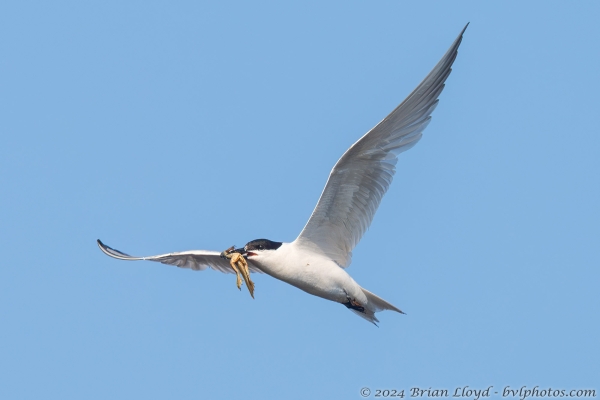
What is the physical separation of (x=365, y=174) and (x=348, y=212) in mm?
703

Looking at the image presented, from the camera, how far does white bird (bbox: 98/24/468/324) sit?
1332 centimetres

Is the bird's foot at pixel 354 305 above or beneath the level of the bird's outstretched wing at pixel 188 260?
beneath

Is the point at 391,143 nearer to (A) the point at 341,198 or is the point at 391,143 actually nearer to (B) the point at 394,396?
(A) the point at 341,198

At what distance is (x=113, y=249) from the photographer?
17.2m

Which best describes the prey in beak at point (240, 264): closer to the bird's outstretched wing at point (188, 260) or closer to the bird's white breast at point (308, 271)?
the bird's white breast at point (308, 271)

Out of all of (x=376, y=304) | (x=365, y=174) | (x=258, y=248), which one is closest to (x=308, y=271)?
(x=258, y=248)

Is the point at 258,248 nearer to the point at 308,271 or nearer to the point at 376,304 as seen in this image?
the point at 308,271

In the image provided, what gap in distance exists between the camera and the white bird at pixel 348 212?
1332cm

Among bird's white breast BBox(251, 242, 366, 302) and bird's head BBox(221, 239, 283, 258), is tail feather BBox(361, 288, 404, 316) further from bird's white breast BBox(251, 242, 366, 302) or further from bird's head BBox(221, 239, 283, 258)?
Answer: bird's head BBox(221, 239, 283, 258)

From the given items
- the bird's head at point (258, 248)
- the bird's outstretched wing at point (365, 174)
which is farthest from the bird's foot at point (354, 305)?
the bird's head at point (258, 248)

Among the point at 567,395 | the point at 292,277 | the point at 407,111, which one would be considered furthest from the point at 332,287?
the point at 567,395

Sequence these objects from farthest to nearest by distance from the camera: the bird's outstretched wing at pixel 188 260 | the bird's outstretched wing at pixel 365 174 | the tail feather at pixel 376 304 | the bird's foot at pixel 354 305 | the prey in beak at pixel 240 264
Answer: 1. the bird's outstretched wing at pixel 188 260
2. the tail feather at pixel 376 304
3. the bird's foot at pixel 354 305
4. the prey in beak at pixel 240 264
5. the bird's outstretched wing at pixel 365 174

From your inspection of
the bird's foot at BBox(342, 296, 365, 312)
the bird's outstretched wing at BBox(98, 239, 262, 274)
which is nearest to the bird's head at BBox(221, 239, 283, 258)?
the bird's foot at BBox(342, 296, 365, 312)

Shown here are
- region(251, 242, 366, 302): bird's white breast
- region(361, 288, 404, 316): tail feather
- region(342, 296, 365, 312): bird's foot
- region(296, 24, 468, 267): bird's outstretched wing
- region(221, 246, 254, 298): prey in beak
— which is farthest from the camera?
region(361, 288, 404, 316): tail feather
